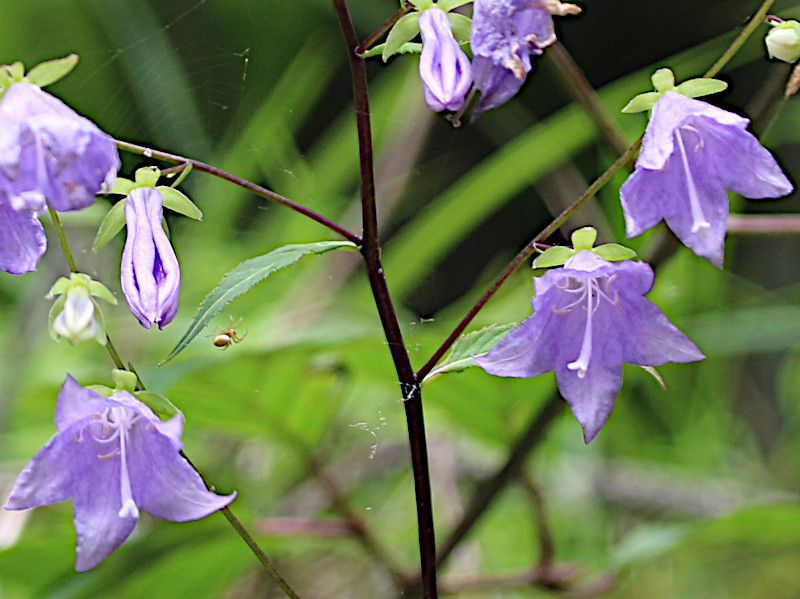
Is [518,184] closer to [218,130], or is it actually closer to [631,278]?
[218,130]

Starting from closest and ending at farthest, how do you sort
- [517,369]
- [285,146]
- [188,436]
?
[517,369] → [188,436] → [285,146]

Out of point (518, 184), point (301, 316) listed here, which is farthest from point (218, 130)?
point (518, 184)

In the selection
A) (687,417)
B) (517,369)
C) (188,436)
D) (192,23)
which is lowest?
(687,417)

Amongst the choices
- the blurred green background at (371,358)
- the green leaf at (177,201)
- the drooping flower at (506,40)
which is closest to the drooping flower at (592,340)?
the drooping flower at (506,40)

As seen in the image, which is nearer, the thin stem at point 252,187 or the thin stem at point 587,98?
the thin stem at point 252,187

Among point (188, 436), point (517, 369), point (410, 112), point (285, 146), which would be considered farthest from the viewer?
point (410, 112)

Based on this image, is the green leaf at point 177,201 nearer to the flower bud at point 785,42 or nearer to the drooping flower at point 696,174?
the drooping flower at point 696,174
